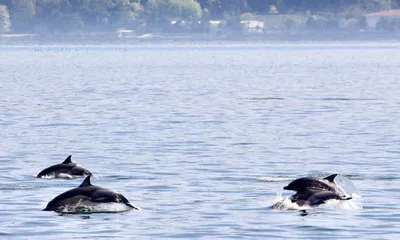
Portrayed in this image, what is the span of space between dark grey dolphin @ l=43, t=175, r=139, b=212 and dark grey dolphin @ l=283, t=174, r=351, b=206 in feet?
13.0

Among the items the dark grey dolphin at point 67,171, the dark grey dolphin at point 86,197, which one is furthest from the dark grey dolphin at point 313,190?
the dark grey dolphin at point 67,171

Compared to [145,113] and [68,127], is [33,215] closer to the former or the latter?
[68,127]

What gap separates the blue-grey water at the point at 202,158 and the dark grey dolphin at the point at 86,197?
1.20 ft

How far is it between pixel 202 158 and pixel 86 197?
1315 centimetres

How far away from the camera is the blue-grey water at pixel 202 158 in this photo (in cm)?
2822

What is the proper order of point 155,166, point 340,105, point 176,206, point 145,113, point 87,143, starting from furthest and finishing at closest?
point 340,105
point 145,113
point 87,143
point 155,166
point 176,206

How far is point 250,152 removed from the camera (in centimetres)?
4381

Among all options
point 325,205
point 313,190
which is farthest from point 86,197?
point 325,205

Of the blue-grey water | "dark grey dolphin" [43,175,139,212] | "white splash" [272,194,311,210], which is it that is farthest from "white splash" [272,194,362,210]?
"dark grey dolphin" [43,175,139,212]

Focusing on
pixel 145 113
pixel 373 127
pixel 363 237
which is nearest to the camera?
pixel 363 237

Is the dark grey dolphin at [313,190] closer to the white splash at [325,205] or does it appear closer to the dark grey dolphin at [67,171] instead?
the white splash at [325,205]

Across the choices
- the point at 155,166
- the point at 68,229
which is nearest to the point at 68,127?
the point at 155,166

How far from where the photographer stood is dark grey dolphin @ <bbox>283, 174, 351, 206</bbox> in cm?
2981

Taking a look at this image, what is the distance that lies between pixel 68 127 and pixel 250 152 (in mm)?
13936
